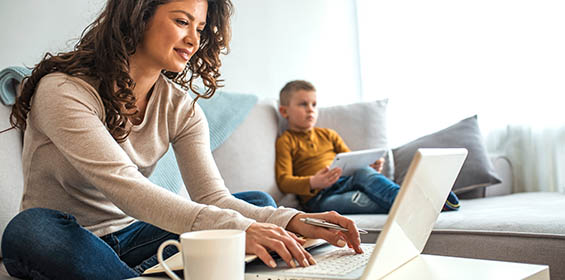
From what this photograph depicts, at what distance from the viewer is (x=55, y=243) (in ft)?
3.02

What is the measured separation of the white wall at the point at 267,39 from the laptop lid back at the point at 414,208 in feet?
4.32

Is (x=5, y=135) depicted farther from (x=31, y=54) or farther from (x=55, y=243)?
(x=55, y=243)

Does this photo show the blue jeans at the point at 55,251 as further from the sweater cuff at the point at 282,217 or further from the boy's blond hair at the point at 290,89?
the boy's blond hair at the point at 290,89

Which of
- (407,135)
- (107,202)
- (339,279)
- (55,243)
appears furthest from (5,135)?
(407,135)

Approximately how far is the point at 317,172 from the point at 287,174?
0.41 ft

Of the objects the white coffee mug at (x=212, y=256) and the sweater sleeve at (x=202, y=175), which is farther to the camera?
the sweater sleeve at (x=202, y=175)

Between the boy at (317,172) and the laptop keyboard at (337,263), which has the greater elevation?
the laptop keyboard at (337,263)

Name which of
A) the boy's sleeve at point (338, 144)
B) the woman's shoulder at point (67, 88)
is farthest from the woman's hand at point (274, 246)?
the boy's sleeve at point (338, 144)

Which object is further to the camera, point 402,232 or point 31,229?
point 31,229

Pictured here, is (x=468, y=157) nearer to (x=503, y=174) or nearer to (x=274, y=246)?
(x=503, y=174)

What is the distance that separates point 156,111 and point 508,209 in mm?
1164

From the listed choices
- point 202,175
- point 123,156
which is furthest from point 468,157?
point 123,156

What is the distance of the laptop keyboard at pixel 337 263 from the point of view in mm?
755

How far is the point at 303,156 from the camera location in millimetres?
2316
